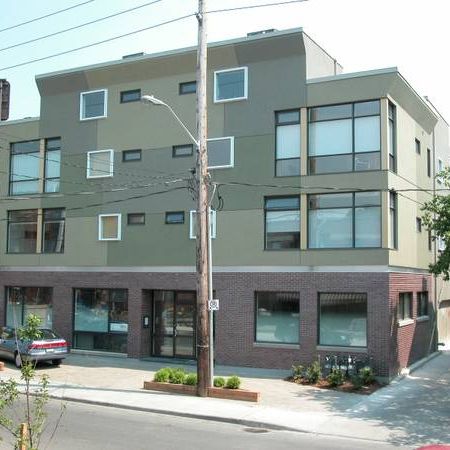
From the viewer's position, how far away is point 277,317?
22.5m

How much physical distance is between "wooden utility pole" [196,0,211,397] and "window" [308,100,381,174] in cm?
595

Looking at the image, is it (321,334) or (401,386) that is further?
(321,334)

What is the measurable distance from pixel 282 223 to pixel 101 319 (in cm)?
893

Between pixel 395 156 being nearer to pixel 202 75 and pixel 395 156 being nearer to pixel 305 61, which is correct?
pixel 305 61

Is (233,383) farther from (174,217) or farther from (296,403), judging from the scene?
(174,217)

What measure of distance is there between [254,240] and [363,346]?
5.28 m

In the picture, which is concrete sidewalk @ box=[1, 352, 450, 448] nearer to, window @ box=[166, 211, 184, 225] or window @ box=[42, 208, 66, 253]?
window @ box=[166, 211, 184, 225]

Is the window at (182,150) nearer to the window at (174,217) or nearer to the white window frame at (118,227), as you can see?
the window at (174,217)

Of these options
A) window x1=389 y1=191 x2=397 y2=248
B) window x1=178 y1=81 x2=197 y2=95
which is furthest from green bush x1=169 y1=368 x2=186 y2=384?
window x1=178 y1=81 x2=197 y2=95

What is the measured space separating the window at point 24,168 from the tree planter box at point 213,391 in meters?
13.3

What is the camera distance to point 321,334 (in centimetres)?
2162

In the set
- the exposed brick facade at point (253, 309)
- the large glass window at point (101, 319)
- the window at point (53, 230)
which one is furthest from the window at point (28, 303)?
the window at point (53, 230)

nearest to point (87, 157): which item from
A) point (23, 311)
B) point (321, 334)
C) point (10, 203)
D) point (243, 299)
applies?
point (10, 203)

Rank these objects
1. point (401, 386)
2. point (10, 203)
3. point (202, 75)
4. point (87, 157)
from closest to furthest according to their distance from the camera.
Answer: point (202, 75) < point (401, 386) < point (87, 157) < point (10, 203)
